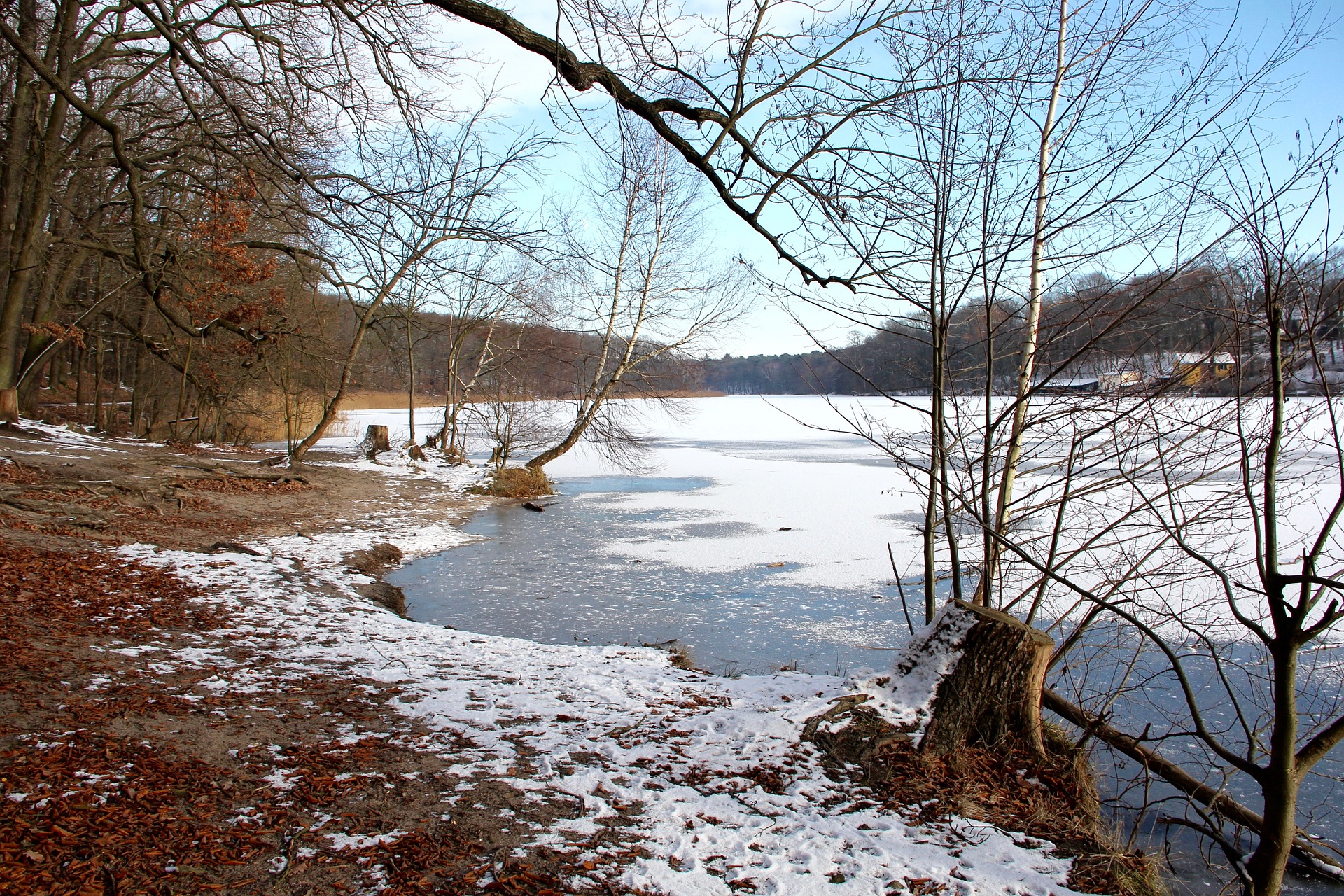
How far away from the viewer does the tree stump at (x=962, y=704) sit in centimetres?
377

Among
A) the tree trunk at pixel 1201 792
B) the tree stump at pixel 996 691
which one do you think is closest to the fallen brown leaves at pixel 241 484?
the tree stump at pixel 996 691

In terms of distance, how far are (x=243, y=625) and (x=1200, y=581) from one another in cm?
871

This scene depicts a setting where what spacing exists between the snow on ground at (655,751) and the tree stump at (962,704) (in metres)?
0.23

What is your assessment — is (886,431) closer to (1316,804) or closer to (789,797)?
(789,797)

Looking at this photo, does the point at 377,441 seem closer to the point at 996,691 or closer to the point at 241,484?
the point at 241,484

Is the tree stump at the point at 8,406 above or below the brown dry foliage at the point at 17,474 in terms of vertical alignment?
above

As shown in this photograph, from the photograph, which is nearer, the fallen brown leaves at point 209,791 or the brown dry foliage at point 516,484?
the fallen brown leaves at point 209,791

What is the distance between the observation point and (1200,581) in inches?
316

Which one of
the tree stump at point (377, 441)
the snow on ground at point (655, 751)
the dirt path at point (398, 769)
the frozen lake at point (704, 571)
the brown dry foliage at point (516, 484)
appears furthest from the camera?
the tree stump at point (377, 441)

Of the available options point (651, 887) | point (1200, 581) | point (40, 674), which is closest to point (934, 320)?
point (651, 887)

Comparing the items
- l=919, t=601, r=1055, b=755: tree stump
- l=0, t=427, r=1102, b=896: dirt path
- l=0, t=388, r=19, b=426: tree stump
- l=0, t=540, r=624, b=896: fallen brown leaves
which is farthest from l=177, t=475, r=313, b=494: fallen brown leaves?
l=919, t=601, r=1055, b=755: tree stump

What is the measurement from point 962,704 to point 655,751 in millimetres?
1504

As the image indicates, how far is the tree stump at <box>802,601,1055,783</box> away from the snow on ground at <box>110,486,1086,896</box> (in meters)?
0.23

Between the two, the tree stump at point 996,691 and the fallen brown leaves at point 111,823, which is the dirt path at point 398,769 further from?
the tree stump at point 996,691
